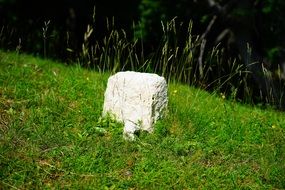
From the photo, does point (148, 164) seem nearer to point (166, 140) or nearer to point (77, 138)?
point (166, 140)

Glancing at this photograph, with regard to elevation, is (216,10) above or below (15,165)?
above

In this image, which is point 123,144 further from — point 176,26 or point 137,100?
point 176,26

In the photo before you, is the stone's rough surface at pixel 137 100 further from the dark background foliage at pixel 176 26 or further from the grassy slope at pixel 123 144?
the dark background foliage at pixel 176 26

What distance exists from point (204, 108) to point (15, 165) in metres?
2.45

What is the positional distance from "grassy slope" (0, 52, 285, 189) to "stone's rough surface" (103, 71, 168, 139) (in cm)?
12

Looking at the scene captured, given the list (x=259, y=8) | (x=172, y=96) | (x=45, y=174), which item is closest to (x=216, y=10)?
(x=259, y=8)

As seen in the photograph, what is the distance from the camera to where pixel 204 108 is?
558 centimetres

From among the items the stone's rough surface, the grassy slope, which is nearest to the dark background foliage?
the grassy slope

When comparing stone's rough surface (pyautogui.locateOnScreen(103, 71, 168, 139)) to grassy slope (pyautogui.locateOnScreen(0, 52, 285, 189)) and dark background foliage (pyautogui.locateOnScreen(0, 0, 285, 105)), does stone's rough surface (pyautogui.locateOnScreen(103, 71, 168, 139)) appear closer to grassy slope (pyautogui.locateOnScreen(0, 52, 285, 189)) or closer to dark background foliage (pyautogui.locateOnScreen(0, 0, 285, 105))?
grassy slope (pyautogui.locateOnScreen(0, 52, 285, 189))

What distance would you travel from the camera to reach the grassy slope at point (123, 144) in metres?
4.14

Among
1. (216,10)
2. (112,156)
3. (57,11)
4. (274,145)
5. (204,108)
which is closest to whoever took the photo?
(112,156)

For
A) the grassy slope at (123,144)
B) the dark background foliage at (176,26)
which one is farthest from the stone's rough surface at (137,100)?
the dark background foliage at (176,26)

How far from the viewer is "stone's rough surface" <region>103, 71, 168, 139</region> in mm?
4750

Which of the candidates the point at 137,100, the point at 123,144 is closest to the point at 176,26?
the point at 137,100
